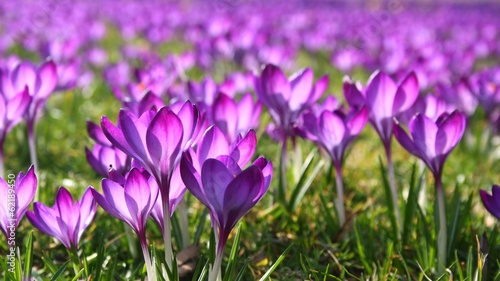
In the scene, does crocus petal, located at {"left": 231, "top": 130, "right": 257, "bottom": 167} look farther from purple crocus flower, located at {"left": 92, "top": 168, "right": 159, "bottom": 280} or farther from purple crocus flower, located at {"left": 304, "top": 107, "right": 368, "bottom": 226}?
purple crocus flower, located at {"left": 304, "top": 107, "right": 368, "bottom": 226}

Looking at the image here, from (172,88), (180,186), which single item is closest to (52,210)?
(180,186)

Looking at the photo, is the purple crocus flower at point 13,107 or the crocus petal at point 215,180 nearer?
the crocus petal at point 215,180

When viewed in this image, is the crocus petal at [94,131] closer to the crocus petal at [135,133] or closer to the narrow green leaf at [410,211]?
the crocus petal at [135,133]

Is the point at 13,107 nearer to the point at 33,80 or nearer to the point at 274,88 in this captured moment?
the point at 33,80

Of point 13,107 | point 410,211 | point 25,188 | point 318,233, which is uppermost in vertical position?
point 13,107

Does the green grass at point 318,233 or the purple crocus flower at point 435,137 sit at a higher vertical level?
the purple crocus flower at point 435,137

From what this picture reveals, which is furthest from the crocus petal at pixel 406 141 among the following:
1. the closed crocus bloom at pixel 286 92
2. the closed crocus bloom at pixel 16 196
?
the closed crocus bloom at pixel 16 196

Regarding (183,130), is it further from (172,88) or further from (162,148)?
(172,88)

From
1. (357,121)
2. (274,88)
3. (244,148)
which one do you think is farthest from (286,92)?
(244,148)
